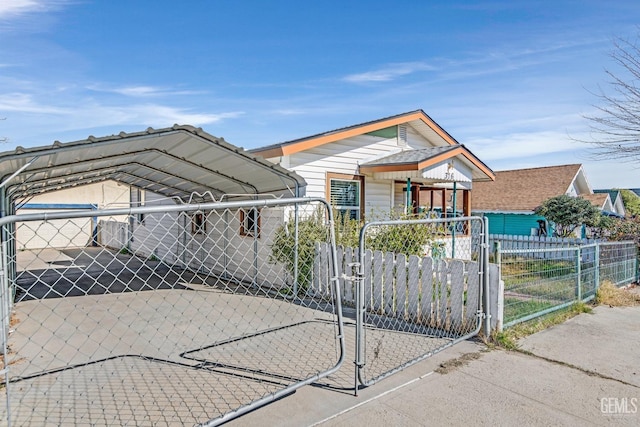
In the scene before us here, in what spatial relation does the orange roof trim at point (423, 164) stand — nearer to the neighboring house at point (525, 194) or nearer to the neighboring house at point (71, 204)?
the neighboring house at point (525, 194)

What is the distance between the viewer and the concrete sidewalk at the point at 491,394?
9.95 ft

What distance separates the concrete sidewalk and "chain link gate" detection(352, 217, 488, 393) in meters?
0.26

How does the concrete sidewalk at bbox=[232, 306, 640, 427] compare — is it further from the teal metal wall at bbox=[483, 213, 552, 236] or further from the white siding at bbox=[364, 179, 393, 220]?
the teal metal wall at bbox=[483, 213, 552, 236]

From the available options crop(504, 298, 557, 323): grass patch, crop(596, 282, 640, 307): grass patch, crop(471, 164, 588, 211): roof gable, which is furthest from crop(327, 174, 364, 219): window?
crop(471, 164, 588, 211): roof gable

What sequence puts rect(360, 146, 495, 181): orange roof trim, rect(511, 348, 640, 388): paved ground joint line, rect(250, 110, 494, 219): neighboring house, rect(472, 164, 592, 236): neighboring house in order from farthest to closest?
rect(472, 164, 592, 236): neighboring house < rect(360, 146, 495, 181): orange roof trim < rect(250, 110, 494, 219): neighboring house < rect(511, 348, 640, 388): paved ground joint line

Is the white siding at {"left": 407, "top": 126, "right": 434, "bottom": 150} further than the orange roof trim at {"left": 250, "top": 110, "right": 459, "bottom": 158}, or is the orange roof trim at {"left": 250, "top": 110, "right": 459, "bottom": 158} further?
the white siding at {"left": 407, "top": 126, "right": 434, "bottom": 150}

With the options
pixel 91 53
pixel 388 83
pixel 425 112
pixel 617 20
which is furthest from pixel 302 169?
pixel 617 20

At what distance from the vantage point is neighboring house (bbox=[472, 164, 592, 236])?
1867 cm

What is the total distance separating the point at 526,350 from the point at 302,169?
19.0 ft

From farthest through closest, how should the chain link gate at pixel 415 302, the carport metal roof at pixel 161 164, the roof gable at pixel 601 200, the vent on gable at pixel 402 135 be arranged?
1. the roof gable at pixel 601 200
2. the vent on gable at pixel 402 135
3. the carport metal roof at pixel 161 164
4. the chain link gate at pixel 415 302

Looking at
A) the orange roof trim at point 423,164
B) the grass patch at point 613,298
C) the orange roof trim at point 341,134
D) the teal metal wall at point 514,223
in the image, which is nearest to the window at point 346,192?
the orange roof trim at point 423,164

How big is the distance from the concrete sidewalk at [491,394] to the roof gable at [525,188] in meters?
15.7

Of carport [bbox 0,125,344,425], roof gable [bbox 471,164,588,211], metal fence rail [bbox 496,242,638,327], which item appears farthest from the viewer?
roof gable [bbox 471,164,588,211]

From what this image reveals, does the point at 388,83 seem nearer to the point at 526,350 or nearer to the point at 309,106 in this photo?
the point at 309,106
